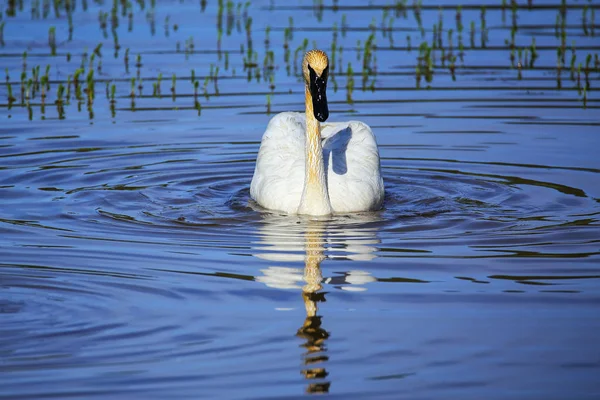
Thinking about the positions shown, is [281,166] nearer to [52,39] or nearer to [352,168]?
[352,168]

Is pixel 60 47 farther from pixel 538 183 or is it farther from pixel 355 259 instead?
pixel 355 259

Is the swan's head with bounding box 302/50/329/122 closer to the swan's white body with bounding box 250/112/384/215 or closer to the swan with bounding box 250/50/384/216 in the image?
the swan with bounding box 250/50/384/216

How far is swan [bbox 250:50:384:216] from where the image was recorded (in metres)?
11.8

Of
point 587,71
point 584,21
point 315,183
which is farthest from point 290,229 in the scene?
point 584,21

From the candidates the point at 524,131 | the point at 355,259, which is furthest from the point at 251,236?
the point at 524,131

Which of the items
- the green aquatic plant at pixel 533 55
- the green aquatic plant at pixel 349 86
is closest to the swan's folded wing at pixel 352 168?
the green aquatic plant at pixel 349 86

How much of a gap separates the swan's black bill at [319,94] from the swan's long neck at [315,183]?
2.25 ft

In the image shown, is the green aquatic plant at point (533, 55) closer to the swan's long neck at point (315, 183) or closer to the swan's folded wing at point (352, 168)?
the swan's folded wing at point (352, 168)

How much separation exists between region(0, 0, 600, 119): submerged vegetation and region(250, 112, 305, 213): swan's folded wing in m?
3.94

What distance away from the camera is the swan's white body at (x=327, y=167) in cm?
1212

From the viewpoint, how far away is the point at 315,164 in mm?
11914

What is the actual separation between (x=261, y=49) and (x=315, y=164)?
11246mm

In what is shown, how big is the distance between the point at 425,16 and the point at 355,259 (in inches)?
709

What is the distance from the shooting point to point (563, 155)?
1480 centimetres
